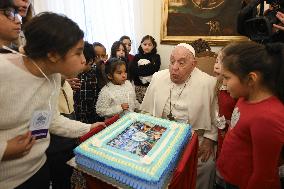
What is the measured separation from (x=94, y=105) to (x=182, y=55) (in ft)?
Result: 4.43

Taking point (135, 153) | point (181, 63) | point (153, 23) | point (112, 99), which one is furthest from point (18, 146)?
point (153, 23)

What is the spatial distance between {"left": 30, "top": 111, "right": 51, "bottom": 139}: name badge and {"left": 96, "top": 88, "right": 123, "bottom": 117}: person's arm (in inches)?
61.0

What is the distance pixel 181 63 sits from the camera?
2404 millimetres

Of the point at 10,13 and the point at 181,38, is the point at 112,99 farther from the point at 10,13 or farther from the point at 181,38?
the point at 181,38

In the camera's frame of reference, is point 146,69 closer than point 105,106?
No

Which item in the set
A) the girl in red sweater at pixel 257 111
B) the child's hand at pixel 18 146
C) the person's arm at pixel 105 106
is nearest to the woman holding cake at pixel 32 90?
the child's hand at pixel 18 146

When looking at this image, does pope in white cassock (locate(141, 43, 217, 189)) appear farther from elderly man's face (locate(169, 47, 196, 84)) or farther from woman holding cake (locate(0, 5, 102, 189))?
woman holding cake (locate(0, 5, 102, 189))

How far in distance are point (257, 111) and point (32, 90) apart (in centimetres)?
124

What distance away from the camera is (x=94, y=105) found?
308cm

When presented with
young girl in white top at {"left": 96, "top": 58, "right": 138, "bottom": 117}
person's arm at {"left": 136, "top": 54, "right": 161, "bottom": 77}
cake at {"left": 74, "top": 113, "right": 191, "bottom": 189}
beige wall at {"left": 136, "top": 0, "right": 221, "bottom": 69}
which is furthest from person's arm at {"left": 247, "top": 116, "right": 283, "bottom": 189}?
beige wall at {"left": 136, "top": 0, "right": 221, "bottom": 69}

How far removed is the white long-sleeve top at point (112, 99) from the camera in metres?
2.89

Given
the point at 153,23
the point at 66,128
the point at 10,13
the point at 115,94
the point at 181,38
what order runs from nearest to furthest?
the point at 10,13
the point at 66,128
the point at 115,94
the point at 181,38
the point at 153,23

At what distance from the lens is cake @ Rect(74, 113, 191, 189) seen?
1167 mm

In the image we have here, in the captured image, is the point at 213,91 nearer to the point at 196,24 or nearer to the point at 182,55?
the point at 182,55
